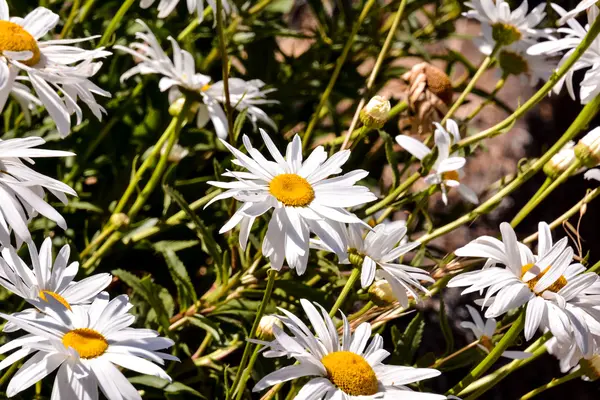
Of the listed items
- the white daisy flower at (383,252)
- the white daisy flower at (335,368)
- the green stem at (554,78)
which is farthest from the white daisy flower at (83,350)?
the green stem at (554,78)

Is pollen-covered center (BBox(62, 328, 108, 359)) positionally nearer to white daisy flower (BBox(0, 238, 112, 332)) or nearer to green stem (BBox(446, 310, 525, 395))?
white daisy flower (BBox(0, 238, 112, 332))

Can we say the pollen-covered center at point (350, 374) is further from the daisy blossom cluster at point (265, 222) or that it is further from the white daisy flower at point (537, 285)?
the white daisy flower at point (537, 285)

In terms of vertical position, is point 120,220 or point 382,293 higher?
point 120,220

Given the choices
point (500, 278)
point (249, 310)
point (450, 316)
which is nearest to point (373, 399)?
point (500, 278)

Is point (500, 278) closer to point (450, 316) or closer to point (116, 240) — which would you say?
point (116, 240)

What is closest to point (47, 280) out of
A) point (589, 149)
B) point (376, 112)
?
point (376, 112)

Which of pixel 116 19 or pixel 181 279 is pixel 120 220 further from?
pixel 116 19
